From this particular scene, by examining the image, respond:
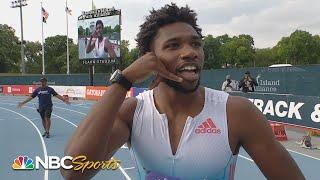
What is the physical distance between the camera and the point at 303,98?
505 inches

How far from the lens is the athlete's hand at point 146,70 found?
6.61ft

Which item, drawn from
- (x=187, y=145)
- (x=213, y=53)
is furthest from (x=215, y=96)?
(x=213, y=53)

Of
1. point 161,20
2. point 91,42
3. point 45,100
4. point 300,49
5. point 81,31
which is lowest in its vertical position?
point 45,100

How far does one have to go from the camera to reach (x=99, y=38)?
3269 cm

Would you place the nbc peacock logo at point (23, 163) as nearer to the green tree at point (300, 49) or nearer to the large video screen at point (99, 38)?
the large video screen at point (99, 38)

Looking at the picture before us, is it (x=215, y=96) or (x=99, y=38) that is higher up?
(x=99, y=38)

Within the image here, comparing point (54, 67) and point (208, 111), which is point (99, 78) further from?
point (54, 67)

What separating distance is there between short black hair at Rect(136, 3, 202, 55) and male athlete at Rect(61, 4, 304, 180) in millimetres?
64

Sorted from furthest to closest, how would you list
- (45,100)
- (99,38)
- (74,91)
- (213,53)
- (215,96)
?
1. (213,53)
2. (74,91)
3. (99,38)
4. (45,100)
5. (215,96)

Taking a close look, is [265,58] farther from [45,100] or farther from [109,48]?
[45,100]

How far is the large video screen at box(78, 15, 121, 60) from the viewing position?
1242 inches

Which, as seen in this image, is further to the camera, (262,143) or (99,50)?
(99,50)

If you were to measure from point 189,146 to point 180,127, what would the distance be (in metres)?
0.10

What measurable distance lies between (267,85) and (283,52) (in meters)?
65.1
